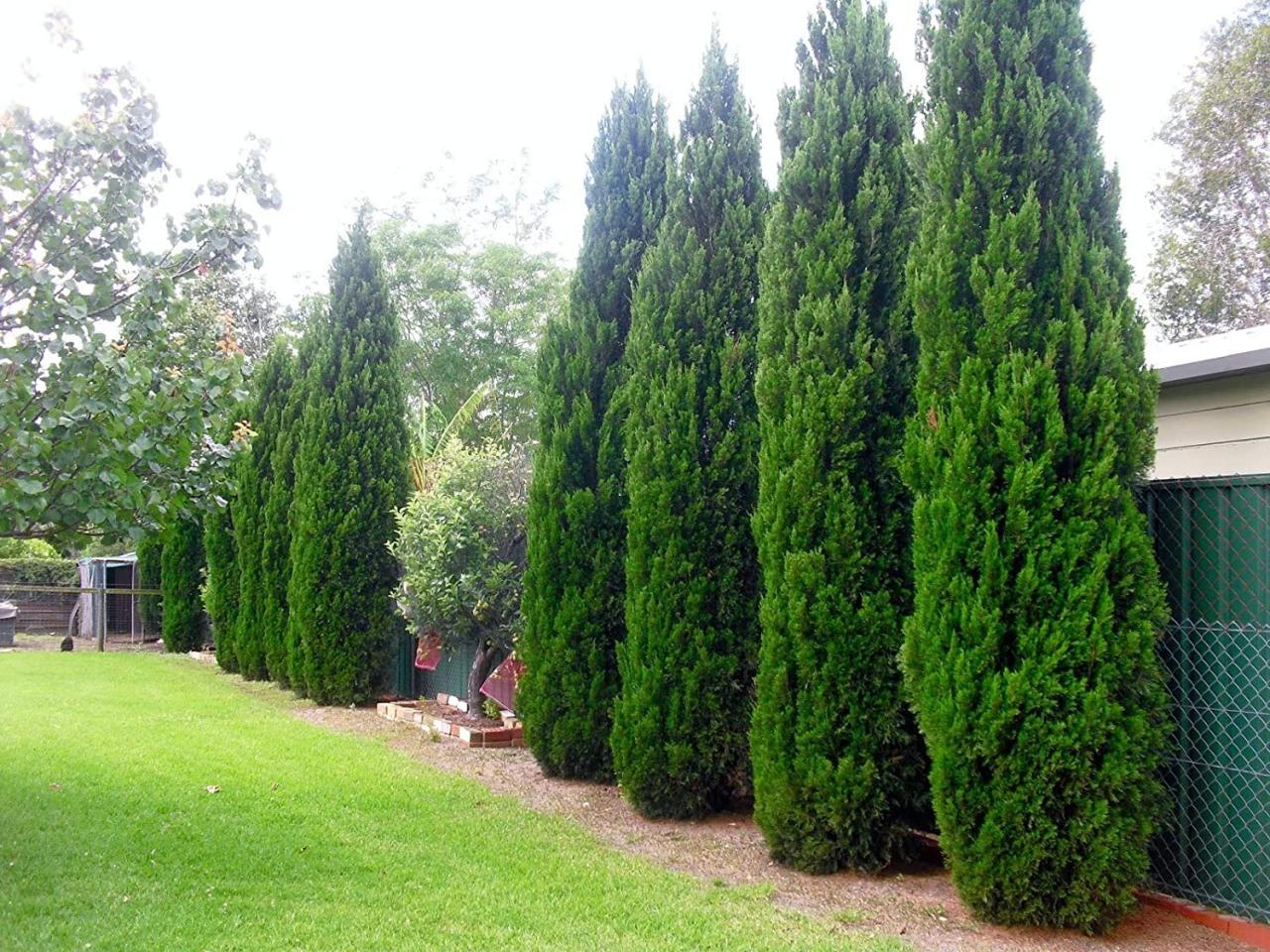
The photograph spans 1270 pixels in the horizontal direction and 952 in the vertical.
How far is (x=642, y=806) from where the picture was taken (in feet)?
21.8

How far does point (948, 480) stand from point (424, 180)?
84.6 feet

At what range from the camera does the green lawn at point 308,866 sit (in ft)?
14.1

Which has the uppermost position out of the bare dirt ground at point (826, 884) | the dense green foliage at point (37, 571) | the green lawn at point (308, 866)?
the dense green foliage at point (37, 571)

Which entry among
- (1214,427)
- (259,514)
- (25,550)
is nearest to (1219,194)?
(1214,427)

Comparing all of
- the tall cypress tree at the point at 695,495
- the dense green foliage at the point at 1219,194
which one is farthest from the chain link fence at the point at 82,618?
the dense green foliage at the point at 1219,194

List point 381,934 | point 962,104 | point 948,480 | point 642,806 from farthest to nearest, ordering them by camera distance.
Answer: point 642,806
point 962,104
point 948,480
point 381,934

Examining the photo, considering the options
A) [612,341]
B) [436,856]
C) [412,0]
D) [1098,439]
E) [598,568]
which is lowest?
[436,856]

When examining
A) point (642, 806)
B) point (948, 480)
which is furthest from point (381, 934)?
point (948, 480)

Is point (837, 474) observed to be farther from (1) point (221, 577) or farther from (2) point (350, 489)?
(1) point (221, 577)

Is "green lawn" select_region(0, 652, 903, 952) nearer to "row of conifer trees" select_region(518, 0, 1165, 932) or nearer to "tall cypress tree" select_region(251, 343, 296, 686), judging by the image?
"row of conifer trees" select_region(518, 0, 1165, 932)

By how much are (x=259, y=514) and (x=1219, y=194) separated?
15170 mm

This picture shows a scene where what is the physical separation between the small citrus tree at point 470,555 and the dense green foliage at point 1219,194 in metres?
11.5

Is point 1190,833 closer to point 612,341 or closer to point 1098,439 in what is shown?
point 1098,439

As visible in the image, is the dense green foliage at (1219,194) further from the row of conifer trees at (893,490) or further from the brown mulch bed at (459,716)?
the brown mulch bed at (459,716)
